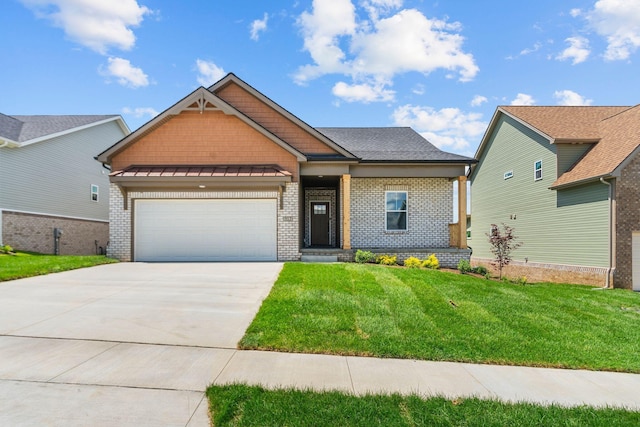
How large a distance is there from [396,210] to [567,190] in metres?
7.03

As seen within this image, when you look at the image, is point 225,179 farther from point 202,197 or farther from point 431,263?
point 431,263

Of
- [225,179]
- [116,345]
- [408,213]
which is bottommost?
[116,345]

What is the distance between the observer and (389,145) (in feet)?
53.2

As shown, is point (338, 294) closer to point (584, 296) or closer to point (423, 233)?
point (584, 296)

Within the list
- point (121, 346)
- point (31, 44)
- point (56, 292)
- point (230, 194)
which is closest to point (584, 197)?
Answer: point (230, 194)

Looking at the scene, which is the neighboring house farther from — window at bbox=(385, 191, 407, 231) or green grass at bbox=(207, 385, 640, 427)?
green grass at bbox=(207, 385, 640, 427)

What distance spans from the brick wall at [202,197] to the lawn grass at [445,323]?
13.6ft

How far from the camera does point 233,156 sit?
1359 centimetres

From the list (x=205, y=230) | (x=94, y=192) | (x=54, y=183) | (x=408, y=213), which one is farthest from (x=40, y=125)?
(x=408, y=213)

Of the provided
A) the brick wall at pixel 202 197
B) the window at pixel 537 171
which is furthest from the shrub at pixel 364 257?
the window at pixel 537 171

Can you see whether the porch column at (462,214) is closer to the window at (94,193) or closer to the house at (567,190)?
the house at (567,190)

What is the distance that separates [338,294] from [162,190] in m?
8.73

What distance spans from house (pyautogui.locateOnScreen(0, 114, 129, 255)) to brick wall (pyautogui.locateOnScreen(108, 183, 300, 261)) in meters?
7.02

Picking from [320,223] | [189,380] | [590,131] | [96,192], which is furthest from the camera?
[96,192]
